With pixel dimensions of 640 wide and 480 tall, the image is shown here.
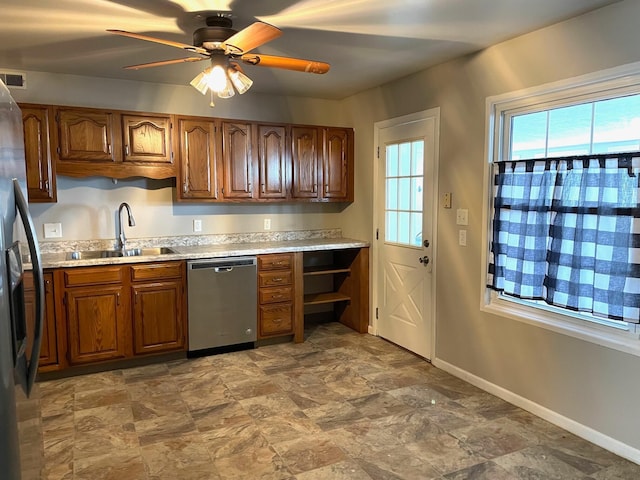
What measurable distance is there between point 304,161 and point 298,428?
107 inches

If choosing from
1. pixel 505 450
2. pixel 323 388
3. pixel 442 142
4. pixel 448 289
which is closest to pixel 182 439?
pixel 323 388

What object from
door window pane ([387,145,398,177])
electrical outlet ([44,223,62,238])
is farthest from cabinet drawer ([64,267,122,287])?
door window pane ([387,145,398,177])

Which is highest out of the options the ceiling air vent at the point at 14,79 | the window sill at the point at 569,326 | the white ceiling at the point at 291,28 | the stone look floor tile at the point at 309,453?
the white ceiling at the point at 291,28

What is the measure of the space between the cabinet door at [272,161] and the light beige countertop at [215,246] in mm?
528

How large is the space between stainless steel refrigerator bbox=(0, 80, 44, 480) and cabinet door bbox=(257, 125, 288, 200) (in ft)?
9.56

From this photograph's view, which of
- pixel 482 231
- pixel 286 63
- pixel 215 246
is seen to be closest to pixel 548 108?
pixel 482 231

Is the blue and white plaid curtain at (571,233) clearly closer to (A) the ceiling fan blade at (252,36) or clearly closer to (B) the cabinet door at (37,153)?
(A) the ceiling fan blade at (252,36)

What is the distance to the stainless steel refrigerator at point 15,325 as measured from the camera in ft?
4.12

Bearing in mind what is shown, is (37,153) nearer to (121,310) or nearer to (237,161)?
(121,310)

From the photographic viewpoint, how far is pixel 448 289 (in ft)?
12.4

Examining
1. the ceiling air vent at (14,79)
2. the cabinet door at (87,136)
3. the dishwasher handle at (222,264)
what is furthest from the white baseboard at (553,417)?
the ceiling air vent at (14,79)

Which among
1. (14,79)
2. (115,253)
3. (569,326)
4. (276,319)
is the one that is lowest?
(276,319)

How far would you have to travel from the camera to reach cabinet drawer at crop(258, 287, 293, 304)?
436 centimetres

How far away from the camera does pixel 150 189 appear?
4391mm
